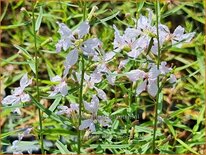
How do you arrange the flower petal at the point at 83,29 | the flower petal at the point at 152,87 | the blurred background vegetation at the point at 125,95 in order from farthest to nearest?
the blurred background vegetation at the point at 125,95 → the flower petal at the point at 152,87 → the flower petal at the point at 83,29

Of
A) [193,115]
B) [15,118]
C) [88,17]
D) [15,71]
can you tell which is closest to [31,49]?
[15,71]

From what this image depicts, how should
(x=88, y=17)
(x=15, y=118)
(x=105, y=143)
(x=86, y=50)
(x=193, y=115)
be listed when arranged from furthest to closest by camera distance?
(x=15, y=118) → (x=193, y=115) → (x=105, y=143) → (x=88, y=17) → (x=86, y=50)

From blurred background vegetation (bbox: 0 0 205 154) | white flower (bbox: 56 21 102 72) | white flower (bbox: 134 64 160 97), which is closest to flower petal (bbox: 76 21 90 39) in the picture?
white flower (bbox: 56 21 102 72)

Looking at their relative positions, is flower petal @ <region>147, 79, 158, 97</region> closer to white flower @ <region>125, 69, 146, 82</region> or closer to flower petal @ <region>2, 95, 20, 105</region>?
white flower @ <region>125, 69, 146, 82</region>

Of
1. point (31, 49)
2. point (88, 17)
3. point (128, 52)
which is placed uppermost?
point (88, 17)

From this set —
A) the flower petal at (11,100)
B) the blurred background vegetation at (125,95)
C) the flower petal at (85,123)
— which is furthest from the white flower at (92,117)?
the flower petal at (11,100)

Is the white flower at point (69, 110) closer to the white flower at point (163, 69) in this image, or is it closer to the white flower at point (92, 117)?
the white flower at point (92, 117)

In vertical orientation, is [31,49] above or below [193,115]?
above

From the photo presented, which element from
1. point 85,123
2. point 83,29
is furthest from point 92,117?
point 83,29

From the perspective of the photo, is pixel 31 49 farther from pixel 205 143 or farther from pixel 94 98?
pixel 94 98

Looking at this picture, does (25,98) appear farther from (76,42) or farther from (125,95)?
(125,95)

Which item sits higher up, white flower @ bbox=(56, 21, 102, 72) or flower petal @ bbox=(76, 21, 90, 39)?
flower petal @ bbox=(76, 21, 90, 39)
